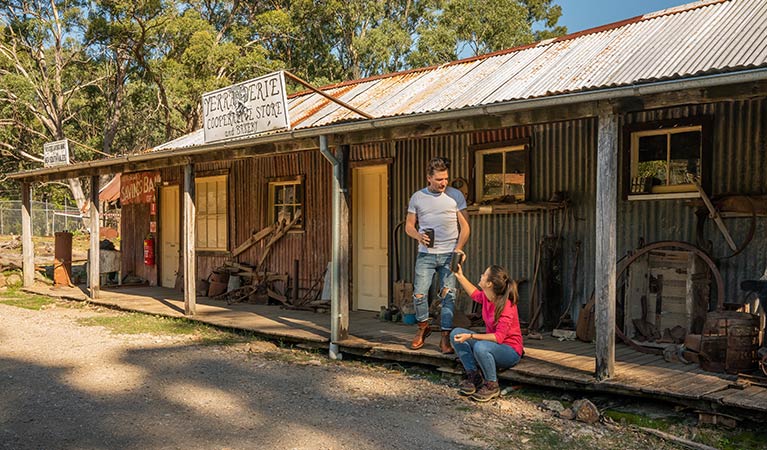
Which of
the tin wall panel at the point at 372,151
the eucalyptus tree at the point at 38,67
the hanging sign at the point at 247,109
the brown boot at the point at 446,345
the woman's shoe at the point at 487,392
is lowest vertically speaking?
the woman's shoe at the point at 487,392

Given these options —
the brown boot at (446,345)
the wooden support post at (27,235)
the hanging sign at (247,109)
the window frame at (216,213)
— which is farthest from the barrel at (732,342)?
the wooden support post at (27,235)

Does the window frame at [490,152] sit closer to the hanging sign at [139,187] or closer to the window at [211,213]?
the window at [211,213]

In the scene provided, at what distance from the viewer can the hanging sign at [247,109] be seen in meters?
7.67

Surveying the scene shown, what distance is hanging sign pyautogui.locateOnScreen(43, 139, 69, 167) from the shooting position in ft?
39.8

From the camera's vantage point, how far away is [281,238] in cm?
1146

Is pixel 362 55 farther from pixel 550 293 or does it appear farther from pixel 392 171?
pixel 550 293

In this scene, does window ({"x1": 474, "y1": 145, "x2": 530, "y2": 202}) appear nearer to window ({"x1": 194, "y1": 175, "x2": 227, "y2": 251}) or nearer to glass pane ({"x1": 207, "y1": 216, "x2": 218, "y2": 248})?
window ({"x1": 194, "y1": 175, "x2": 227, "y2": 251})

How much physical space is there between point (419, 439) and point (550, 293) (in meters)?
3.61

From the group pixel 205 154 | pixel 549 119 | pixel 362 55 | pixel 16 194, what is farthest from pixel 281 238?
pixel 16 194

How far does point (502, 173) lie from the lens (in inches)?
330

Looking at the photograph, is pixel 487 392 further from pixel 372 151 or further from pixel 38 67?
pixel 38 67

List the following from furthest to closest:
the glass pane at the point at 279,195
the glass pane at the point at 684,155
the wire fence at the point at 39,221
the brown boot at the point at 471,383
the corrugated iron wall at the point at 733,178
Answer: the wire fence at the point at 39,221
the glass pane at the point at 279,195
the glass pane at the point at 684,155
the corrugated iron wall at the point at 733,178
the brown boot at the point at 471,383

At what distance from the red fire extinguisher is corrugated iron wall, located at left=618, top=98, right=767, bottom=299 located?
10.6 metres

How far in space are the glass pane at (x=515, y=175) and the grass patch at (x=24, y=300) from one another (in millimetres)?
8291
